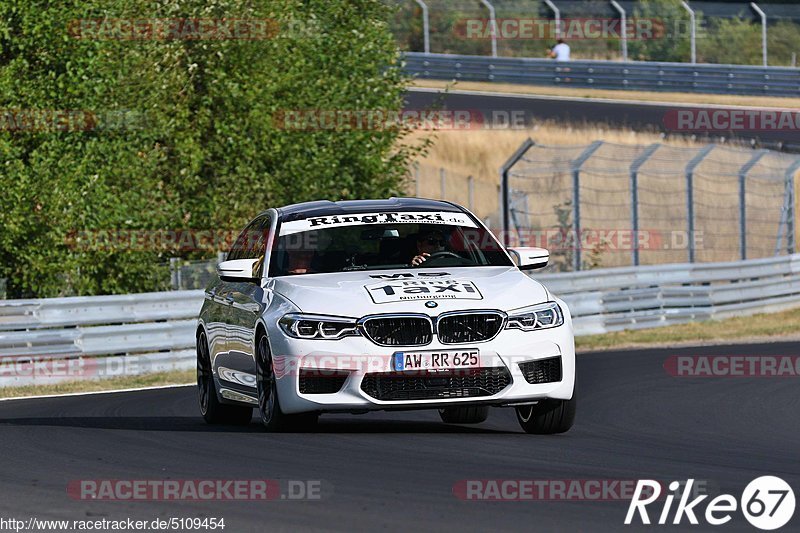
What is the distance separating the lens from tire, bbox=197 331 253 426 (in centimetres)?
1247

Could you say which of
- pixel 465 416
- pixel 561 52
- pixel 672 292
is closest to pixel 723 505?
pixel 465 416

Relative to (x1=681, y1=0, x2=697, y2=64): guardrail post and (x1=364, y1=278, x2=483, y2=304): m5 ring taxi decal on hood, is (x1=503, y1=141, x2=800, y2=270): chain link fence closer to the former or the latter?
(x1=681, y1=0, x2=697, y2=64): guardrail post

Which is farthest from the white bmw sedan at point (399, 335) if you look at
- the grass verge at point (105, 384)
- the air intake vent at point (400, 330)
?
the grass verge at point (105, 384)

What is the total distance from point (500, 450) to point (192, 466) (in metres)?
1.83

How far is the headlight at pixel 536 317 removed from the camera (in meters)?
10.4

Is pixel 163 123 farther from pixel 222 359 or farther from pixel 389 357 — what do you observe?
pixel 389 357

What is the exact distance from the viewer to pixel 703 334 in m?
23.3

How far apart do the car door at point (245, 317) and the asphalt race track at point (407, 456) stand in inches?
17.1

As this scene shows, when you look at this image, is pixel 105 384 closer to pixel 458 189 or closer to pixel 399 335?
pixel 399 335

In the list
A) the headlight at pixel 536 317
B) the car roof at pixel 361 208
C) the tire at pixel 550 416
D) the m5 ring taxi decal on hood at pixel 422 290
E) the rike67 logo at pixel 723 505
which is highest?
the car roof at pixel 361 208

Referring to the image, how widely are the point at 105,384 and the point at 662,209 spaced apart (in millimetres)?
19714

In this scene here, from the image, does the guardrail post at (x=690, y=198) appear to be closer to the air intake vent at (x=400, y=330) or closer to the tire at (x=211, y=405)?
the tire at (x=211, y=405)

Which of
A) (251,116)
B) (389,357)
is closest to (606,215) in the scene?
(251,116)

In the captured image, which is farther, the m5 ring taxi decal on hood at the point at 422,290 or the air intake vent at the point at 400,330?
the m5 ring taxi decal on hood at the point at 422,290
